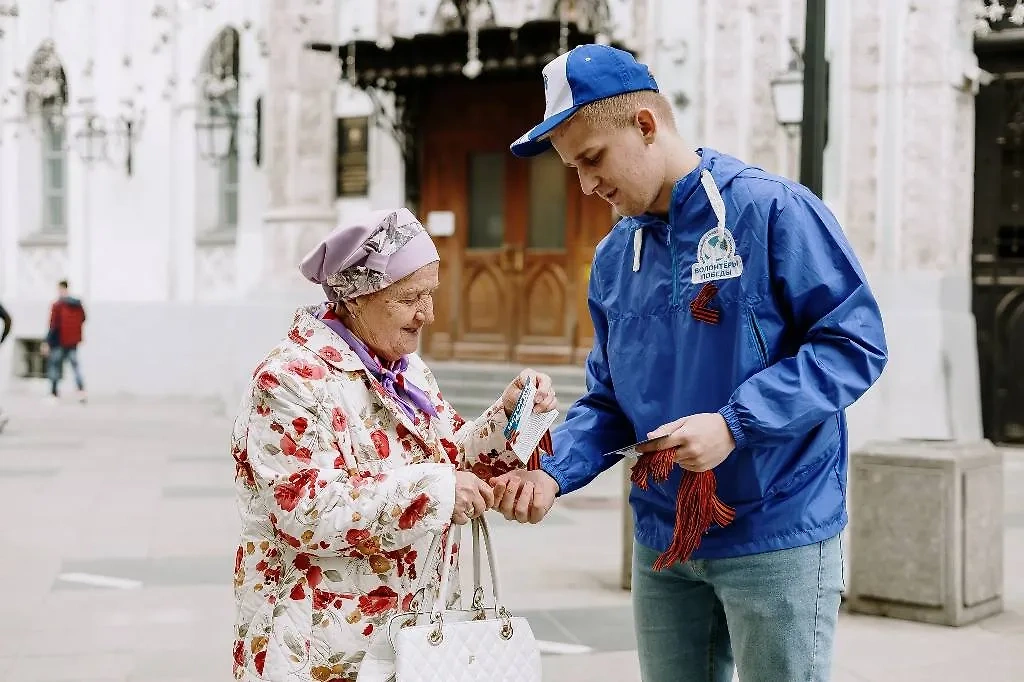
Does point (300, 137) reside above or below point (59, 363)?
above

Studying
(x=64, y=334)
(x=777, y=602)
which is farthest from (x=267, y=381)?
(x=64, y=334)

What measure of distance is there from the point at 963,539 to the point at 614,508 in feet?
13.3

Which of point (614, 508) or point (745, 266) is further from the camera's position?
point (614, 508)

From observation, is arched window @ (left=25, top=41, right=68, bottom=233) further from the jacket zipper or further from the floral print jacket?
the jacket zipper

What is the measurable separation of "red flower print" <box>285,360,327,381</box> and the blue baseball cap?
2.08 ft

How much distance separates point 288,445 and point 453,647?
51 centimetres

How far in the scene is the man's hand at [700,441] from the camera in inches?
96.8

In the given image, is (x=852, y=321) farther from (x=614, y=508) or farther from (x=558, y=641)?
(x=614, y=508)

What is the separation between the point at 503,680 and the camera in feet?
8.32

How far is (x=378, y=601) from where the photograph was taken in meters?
2.77

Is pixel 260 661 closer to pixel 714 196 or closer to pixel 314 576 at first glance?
pixel 314 576

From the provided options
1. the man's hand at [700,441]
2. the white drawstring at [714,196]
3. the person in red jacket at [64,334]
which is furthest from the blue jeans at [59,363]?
the man's hand at [700,441]

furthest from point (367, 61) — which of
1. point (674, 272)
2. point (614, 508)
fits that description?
point (674, 272)

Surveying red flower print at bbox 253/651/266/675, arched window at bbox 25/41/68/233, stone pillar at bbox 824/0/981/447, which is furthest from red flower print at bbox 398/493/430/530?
arched window at bbox 25/41/68/233
